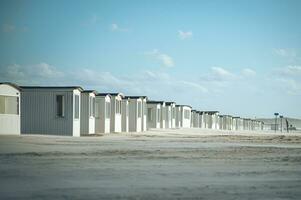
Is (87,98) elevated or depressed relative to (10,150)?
elevated

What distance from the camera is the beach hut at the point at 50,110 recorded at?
1439 inches

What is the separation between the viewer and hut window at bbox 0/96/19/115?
104 ft

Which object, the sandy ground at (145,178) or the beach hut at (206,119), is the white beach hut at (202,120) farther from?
the sandy ground at (145,178)

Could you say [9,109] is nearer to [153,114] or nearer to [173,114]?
[153,114]

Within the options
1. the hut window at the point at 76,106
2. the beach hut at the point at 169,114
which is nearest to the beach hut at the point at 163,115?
the beach hut at the point at 169,114

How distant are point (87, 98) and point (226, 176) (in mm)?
27440

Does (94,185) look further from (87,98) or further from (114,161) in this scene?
(87,98)

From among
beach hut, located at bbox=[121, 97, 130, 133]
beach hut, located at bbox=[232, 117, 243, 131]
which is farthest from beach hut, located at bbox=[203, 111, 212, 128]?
beach hut, located at bbox=[121, 97, 130, 133]

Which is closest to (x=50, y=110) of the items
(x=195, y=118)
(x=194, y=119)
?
(x=194, y=119)

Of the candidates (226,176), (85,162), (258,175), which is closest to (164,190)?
(226,176)

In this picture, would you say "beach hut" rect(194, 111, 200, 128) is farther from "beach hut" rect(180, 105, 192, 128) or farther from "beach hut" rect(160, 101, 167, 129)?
"beach hut" rect(160, 101, 167, 129)

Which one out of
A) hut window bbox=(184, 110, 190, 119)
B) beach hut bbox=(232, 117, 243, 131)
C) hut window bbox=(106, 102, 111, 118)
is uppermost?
hut window bbox=(106, 102, 111, 118)

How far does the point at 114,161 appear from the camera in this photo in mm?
17766

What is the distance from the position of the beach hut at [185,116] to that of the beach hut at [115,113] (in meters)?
27.9
